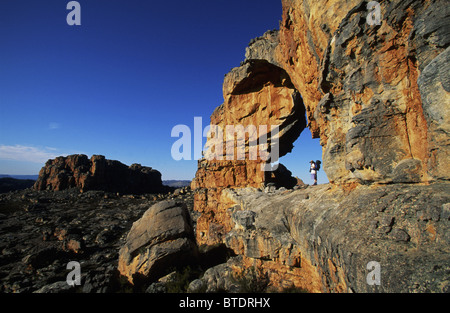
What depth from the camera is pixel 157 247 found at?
12.5 metres

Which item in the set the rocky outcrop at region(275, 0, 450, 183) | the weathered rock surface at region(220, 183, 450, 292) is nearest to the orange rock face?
the rocky outcrop at region(275, 0, 450, 183)

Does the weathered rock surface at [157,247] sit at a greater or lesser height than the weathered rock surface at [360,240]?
lesser

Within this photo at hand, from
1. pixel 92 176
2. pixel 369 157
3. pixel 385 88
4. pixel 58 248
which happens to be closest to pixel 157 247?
pixel 369 157

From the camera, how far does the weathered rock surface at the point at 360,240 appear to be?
4.00 meters

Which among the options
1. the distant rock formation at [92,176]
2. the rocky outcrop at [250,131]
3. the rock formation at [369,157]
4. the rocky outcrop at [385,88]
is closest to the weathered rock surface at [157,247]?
the rock formation at [369,157]

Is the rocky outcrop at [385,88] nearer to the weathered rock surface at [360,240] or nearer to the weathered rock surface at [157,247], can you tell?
the weathered rock surface at [360,240]

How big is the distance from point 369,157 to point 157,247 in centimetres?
1231

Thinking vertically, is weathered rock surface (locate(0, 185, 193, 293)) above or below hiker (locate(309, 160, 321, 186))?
below

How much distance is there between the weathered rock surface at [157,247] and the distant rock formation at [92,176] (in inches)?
2873

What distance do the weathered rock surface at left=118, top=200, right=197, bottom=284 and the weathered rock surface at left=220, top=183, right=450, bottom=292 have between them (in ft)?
16.7

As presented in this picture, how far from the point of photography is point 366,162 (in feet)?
21.7

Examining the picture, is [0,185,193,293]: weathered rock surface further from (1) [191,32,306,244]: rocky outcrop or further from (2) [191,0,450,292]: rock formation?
(1) [191,32,306,244]: rocky outcrop

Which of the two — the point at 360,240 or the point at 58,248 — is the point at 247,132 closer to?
the point at 360,240

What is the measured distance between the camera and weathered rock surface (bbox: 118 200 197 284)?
1205 cm
